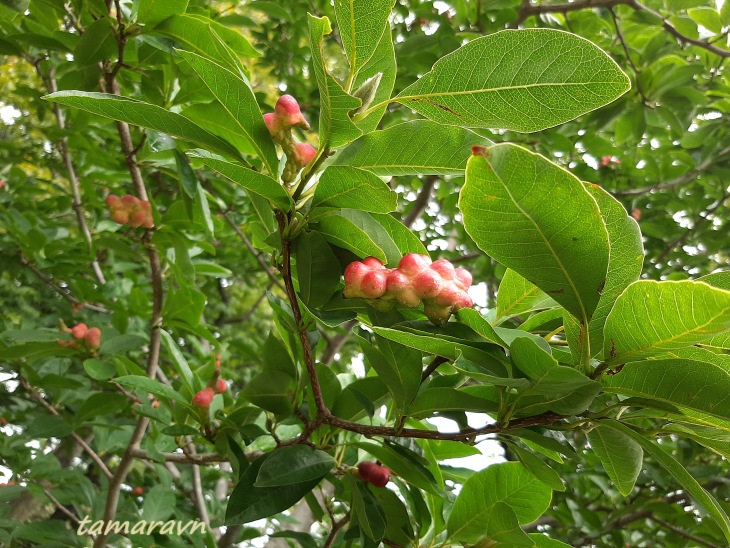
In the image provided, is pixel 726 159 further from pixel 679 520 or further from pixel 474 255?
pixel 679 520

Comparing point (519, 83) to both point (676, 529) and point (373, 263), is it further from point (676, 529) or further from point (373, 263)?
point (676, 529)

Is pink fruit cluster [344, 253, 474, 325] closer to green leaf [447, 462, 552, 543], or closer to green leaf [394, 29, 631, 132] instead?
green leaf [394, 29, 631, 132]

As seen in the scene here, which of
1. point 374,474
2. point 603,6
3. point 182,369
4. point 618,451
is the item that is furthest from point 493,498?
point 603,6

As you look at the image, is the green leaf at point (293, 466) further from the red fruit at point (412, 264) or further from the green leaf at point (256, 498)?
the red fruit at point (412, 264)

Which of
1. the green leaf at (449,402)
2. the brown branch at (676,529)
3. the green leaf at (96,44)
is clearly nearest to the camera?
the green leaf at (449,402)

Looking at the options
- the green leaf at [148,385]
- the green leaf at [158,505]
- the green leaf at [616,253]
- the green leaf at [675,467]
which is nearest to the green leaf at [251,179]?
the green leaf at [616,253]

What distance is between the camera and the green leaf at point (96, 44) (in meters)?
1.26

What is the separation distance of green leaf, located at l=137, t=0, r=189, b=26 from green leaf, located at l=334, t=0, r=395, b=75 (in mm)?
656

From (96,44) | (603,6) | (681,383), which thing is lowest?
(681,383)

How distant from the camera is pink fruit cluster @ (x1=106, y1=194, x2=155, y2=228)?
5.98ft

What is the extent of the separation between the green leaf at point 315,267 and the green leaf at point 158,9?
2.29ft

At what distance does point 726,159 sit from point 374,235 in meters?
2.42

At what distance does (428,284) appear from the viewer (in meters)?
0.71

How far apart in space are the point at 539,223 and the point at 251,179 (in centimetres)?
32
